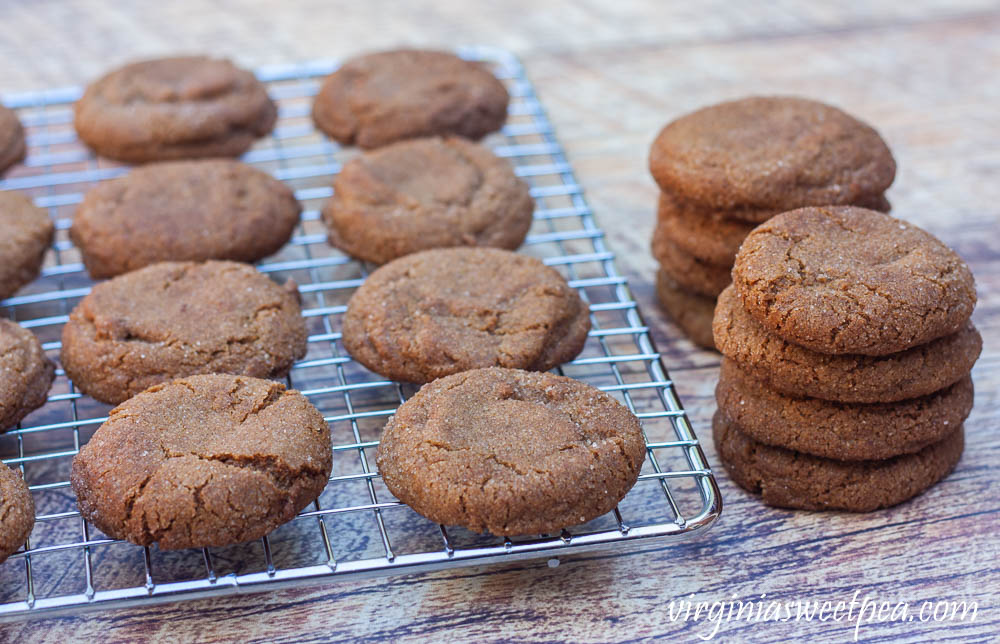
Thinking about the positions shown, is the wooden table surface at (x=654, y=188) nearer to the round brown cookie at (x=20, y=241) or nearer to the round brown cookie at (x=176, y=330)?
the round brown cookie at (x=176, y=330)

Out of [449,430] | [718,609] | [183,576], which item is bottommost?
[183,576]

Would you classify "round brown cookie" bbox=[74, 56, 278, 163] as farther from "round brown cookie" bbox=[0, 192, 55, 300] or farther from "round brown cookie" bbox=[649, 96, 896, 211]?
"round brown cookie" bbox=[649, 96, 896, 211]

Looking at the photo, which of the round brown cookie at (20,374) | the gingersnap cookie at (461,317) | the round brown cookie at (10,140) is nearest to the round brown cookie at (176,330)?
the round brown cookie at (20,374)

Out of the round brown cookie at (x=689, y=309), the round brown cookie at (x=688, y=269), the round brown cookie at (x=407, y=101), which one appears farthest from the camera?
the round brown cookie at (x=407, y=101)

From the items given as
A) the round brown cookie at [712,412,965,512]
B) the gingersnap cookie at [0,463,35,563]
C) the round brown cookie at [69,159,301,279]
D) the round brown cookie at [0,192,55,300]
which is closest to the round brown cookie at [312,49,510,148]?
the round brown cookie at [69,159,301,279]

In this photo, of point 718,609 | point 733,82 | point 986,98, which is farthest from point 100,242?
point 986,98

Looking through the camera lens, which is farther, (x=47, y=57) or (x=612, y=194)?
(x=47, y=57)

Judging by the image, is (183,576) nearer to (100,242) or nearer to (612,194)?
(100,242)

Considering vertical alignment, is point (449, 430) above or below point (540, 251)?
above
